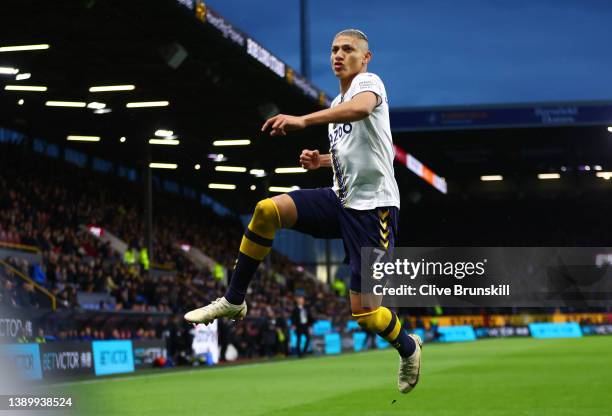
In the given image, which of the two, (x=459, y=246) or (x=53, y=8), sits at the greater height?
(x=53, y=8)

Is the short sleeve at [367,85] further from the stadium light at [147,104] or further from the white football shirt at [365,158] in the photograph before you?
the stadium light at [147,104]

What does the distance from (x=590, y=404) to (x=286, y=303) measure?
33.5 meters

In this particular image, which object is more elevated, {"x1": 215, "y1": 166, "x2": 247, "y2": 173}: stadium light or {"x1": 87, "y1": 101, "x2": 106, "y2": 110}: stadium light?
{"x1": 87, "y1": 101, "x2": 106, "y2": 110}: stadium light

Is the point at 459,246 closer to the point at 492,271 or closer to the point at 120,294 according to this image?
the point at 492,271

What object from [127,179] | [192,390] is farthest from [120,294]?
[127,179]

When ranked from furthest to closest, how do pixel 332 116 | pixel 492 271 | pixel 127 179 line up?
1. pixel 492 271
2. pixel 127 179
3. pixel 332 116

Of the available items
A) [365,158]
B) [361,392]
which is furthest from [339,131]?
[361,392]

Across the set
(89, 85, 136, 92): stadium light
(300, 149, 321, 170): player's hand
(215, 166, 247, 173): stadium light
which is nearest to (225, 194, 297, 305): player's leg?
(300, 149, 321, 170): player's hand

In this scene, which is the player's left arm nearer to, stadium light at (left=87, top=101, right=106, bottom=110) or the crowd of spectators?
the crowd of spectators

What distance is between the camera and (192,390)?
16594 millimetres

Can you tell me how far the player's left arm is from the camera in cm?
631

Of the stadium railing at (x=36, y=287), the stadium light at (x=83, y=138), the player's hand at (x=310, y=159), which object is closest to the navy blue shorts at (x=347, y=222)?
the player's hand at (x=310, y=159)

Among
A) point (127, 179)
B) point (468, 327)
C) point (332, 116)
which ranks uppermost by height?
point (127, 179)

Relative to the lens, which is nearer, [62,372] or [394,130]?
[62,372]
